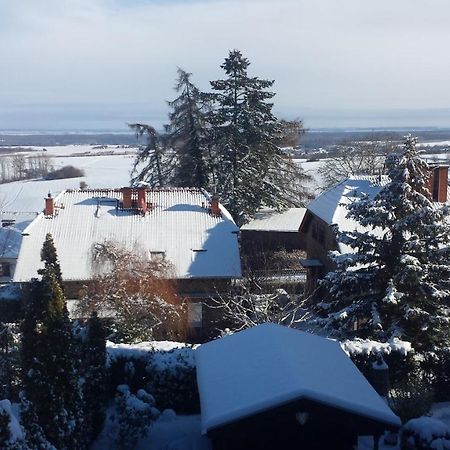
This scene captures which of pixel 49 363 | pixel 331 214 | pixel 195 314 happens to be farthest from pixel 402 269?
pixel 49 363

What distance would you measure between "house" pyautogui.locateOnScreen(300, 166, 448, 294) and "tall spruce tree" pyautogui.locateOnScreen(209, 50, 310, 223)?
21.7 ft

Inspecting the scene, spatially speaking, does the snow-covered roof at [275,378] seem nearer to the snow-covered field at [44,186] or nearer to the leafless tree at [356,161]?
the leafless tree at [356,161]

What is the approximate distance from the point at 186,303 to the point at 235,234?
4269mm

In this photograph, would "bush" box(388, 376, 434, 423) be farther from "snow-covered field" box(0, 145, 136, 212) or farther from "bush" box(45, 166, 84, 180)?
"bush" box(45, 166, 84, 180)

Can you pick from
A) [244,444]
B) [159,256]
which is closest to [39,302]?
[244,444]

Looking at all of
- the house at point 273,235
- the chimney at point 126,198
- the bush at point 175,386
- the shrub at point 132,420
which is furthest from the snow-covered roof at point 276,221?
the shrub at point 132,420

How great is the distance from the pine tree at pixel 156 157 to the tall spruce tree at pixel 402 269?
2347 cm

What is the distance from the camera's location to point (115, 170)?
8888cm

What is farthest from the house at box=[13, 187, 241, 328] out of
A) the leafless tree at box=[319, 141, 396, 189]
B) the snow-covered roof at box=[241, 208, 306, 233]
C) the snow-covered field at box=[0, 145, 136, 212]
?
the snow-covered field at box=[0, 145, 136, 212]

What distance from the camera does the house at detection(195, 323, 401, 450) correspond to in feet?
28.9

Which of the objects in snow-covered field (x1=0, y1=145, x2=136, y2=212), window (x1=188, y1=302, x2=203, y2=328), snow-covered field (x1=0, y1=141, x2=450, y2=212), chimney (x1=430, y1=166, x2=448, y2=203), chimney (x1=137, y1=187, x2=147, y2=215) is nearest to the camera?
window (x1=188, y1=302, x2=203, y2=328)

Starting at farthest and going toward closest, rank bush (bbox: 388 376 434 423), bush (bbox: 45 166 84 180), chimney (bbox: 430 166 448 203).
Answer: bush (bbox: 45 166 84 180)
chimney (bbox: 430 166 448 203)
bush (bbox: 388 376 434 423)

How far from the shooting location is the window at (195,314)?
23562mm

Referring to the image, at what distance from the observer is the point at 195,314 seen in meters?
23.8
